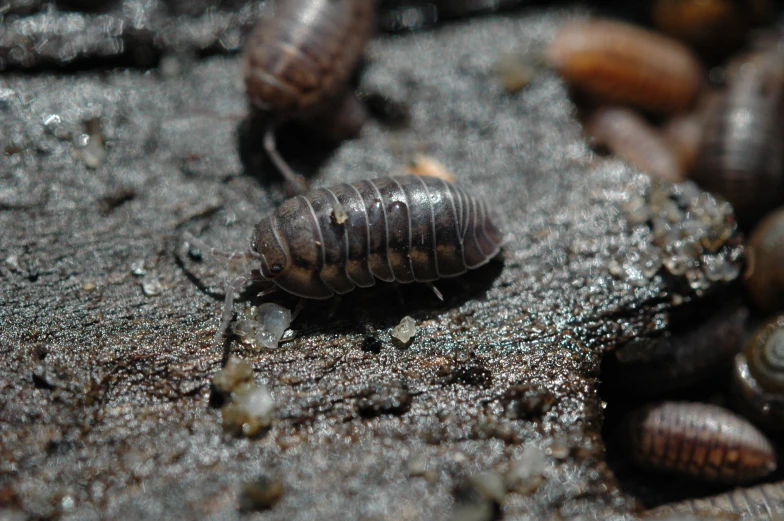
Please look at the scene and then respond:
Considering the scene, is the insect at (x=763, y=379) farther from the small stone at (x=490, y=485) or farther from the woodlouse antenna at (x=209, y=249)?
the woodlouse antenna at (x=209, y=249)

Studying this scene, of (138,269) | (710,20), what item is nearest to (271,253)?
(138,269)

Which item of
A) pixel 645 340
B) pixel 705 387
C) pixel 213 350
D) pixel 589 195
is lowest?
pixel 705 387

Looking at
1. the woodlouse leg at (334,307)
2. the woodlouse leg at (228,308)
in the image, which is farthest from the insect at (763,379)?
the woodlouse leg at (228,308)

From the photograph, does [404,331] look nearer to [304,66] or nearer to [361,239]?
[361,239]

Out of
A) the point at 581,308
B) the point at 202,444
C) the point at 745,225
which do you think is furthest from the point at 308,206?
the point at 745,225

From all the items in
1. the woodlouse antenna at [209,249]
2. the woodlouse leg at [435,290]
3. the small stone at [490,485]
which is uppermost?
the woodlouse leg at [435,290]

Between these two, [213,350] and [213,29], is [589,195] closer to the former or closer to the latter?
[213,350]
